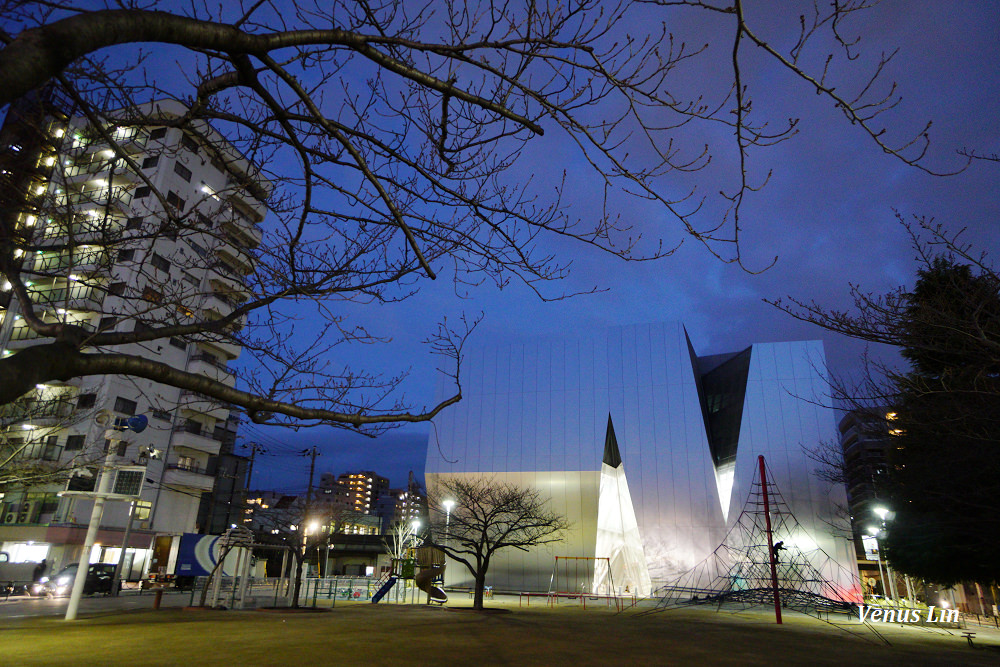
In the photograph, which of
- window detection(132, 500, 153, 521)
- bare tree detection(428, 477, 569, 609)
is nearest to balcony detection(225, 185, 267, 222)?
bare tree detection(428, 477, 569, 609)

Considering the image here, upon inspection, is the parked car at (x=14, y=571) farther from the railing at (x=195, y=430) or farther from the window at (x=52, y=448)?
the railing at (x=195, y=430)

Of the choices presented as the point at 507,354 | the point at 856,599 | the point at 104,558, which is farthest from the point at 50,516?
the point at 856,599

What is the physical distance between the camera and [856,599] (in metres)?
31.9

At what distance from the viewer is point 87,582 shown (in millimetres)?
27406

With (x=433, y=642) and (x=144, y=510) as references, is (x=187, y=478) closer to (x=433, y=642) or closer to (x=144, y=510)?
(x=144, y=510)

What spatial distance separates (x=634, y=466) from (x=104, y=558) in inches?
1343

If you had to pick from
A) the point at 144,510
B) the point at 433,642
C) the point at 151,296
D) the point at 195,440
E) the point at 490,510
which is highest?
the point at 195,440

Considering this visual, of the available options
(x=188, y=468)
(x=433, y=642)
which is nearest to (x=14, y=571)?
(x=188, y=468)

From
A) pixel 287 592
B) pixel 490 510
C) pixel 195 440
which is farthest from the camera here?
pixel 195 440

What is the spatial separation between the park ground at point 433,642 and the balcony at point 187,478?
74.2 ft

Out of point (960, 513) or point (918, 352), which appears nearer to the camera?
point (960, 513)

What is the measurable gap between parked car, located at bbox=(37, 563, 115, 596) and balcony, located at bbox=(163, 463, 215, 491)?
10156 millimetres

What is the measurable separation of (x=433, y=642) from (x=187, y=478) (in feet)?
111

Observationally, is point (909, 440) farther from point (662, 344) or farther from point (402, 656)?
point (662, 344)
